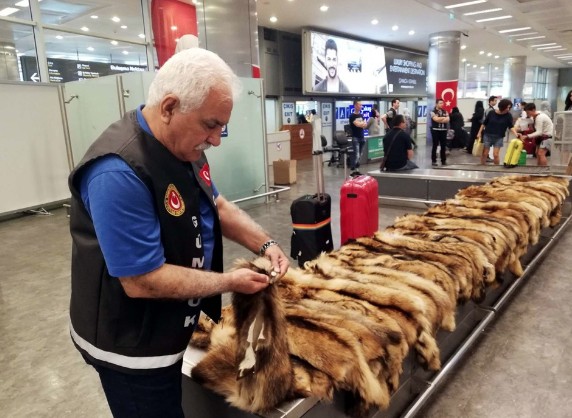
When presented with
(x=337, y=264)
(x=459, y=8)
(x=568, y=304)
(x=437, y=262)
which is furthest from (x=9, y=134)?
(x=459, y=8)

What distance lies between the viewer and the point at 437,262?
236cm

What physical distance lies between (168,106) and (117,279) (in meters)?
0.49

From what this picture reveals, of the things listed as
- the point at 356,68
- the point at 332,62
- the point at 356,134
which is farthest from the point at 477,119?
the point at 356,68

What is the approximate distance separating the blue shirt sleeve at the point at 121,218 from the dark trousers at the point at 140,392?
0.40 metres

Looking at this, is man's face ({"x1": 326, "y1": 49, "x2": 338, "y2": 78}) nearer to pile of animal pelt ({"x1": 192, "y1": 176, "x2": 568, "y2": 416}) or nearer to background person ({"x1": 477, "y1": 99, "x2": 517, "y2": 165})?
background person ({"x1": 477, "y1": 99, "x2": 517, "y2": 165})

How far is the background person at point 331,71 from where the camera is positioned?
48.6ft

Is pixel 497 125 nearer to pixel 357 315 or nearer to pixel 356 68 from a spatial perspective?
pixel 356 68

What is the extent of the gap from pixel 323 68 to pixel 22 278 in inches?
492

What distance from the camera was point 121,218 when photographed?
1058mm

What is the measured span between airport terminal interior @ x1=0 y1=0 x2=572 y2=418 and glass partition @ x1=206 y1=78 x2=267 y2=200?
0.02 m

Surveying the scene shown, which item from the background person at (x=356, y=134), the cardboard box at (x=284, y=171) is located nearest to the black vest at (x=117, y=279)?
the cardboard box at (x=284, y=171)

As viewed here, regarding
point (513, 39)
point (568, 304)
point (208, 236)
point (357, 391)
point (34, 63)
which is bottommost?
point (568, 304)

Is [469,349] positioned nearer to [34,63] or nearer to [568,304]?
[568,304]

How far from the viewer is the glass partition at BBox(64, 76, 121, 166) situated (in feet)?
20.4
